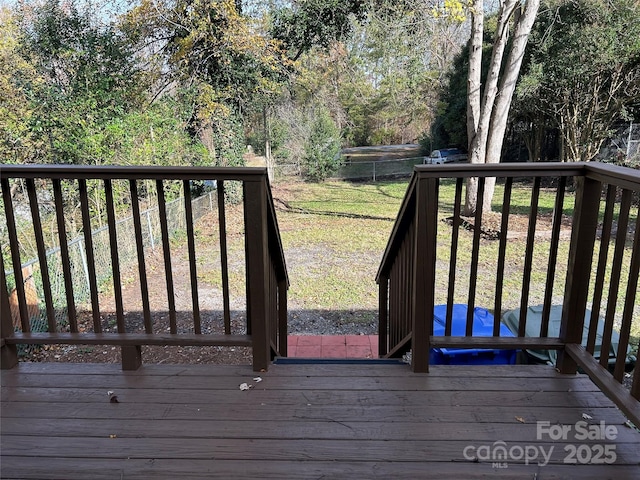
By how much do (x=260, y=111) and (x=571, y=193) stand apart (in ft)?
27.7

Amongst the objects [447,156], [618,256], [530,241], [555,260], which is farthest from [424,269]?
[447,156]

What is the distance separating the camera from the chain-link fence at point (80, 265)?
3.90 meters

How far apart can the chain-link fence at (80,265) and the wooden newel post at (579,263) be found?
2.57m

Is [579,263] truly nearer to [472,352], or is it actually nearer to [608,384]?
[608,384]

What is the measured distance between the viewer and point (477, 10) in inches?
309

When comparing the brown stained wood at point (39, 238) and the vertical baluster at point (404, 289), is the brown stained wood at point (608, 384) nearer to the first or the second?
the vertical baluster at point (404, 289)

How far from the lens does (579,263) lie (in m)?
1.87

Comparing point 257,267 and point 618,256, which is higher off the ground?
point 618,256

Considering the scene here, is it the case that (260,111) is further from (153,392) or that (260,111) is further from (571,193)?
(153,392)

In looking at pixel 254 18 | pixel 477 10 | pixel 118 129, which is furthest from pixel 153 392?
pixel 254 18

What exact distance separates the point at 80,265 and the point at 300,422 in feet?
14.5

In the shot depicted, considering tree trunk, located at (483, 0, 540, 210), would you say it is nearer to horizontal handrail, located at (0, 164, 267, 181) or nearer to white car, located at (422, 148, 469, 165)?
white car, located at (422, 148, 469, 165)

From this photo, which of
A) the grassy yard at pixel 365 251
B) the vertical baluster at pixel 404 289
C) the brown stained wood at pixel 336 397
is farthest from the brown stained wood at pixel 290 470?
the grassy yard at pixel 365 251

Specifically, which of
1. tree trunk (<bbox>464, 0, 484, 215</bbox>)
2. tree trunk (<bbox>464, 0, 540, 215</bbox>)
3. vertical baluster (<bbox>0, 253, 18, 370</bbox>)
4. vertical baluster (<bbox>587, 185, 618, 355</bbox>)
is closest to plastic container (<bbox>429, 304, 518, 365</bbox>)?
vertical baluster (<bbox>587, 185, 618, 355</bbox>)
